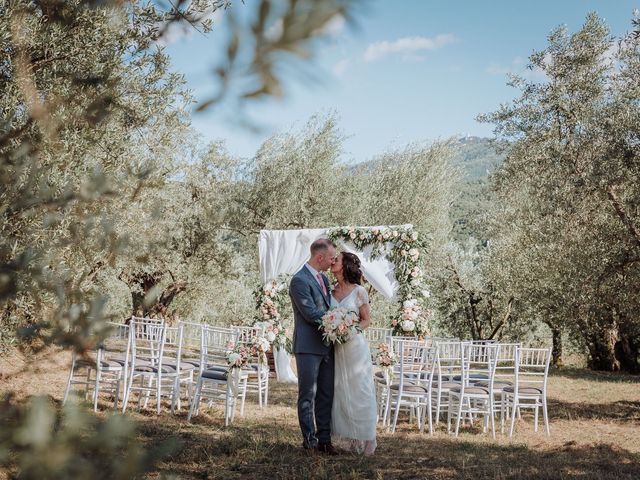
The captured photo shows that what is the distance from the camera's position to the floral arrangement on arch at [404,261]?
36.7ft

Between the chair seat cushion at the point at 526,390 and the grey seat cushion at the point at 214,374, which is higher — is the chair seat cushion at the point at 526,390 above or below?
above

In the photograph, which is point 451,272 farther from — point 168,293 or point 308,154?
point 168,293

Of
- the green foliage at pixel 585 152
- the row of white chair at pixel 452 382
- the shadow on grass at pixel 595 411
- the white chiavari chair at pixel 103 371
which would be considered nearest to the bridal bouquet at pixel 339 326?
the white chiavari chair at pixel 103 371

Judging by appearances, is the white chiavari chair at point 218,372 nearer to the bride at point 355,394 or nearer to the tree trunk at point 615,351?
the bride at point 355,394

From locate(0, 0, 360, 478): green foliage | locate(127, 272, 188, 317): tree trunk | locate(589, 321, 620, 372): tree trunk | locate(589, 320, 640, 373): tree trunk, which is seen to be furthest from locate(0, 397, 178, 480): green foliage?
locate(589, 320, 640, 373): tree trunk

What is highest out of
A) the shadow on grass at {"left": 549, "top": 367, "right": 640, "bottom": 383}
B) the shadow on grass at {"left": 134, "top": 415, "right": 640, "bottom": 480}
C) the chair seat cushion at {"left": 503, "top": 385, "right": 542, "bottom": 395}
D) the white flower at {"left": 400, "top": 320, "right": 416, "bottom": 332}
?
the white flower at {"left": 400, "top": 320, "right": 416, "bottom": 332}

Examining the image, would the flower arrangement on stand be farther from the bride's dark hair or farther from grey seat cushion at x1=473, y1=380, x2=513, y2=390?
the bride's dark hair

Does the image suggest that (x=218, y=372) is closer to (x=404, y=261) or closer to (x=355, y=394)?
(x=355, y=394)

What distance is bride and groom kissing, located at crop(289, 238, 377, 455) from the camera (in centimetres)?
549

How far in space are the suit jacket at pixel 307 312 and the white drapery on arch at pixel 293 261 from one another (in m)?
6.89

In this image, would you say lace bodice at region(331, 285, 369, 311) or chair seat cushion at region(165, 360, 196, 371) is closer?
lace bodice at region(331, 285, 369, 311)

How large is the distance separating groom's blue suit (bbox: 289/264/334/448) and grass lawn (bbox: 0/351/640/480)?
0.98 ft

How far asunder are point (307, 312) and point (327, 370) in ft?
2.06

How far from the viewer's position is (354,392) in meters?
5.66
